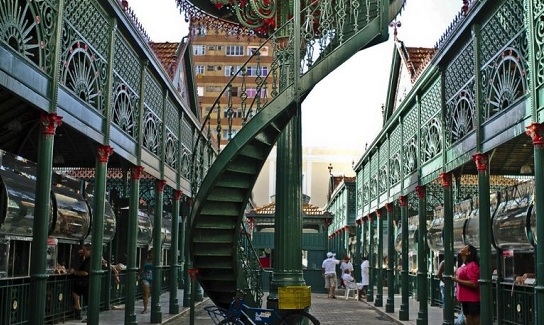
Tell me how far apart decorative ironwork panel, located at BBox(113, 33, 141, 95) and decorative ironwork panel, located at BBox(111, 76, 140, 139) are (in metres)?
0.18

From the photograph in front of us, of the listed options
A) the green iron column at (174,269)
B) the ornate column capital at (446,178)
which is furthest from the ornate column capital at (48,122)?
the green iron column at (174,269)

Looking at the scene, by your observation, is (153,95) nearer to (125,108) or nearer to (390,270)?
(125,108)

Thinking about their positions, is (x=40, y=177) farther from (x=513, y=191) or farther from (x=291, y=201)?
(x=513, y=191)

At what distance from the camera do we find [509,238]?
1448 cm

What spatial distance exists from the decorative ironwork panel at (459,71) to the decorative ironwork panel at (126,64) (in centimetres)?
685

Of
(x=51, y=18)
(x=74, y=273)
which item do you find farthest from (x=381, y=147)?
(x=51, y=18)

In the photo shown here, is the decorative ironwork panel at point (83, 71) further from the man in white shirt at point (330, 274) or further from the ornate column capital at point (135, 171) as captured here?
the man in white shirt at point (330, 274)

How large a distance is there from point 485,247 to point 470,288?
3.33 ft

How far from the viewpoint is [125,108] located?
14.7 m

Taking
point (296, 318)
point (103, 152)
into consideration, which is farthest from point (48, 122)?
point (296, 318)

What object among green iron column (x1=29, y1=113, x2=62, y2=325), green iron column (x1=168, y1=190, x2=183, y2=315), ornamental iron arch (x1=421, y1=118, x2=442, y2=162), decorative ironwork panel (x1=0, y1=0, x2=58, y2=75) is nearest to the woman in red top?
ornamental iron arch (x1=421, y1=118, x2=442, y2=162)

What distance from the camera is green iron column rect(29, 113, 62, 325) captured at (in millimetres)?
9656

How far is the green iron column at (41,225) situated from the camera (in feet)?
31.7

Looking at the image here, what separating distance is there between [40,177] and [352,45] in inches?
201
